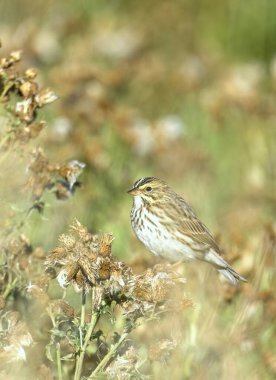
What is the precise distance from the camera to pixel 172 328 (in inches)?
140

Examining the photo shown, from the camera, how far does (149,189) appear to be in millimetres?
4961

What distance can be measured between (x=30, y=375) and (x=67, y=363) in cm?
30

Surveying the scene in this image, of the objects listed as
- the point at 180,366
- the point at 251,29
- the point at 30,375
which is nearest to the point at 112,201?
the point at 180,366

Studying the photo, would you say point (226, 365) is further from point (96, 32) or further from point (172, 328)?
point (96, 32)

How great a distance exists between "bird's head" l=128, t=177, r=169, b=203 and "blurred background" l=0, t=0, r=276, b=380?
0.91 ft

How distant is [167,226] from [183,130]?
2.42 meters

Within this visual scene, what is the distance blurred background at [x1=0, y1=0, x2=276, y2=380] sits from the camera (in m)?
4.30

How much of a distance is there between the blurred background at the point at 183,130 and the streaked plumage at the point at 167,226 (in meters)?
0.09

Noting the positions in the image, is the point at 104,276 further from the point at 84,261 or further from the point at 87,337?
the point at 87,337

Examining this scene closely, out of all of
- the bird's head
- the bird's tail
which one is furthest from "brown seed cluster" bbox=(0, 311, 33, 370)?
the bird's head

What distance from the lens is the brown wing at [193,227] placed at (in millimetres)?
4867

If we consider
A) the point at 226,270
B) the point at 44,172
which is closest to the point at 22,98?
the point at 44,172

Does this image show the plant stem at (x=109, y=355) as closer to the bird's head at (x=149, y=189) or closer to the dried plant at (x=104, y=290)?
the dried plant at (x=104, y=290)

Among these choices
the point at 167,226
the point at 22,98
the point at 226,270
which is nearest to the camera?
the point at 22,98
